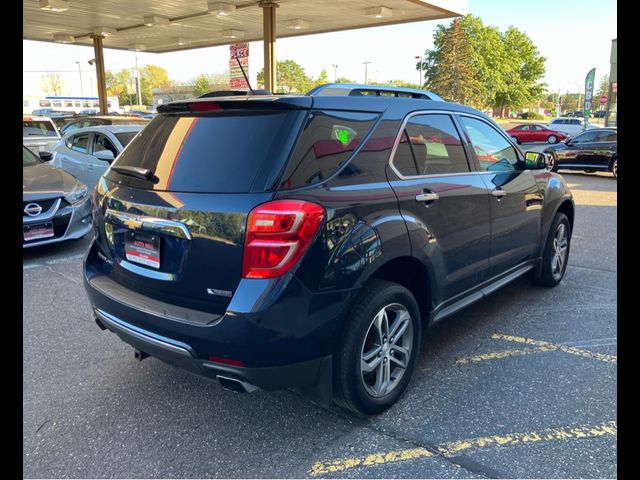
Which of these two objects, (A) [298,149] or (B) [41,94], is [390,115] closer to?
(A) [298,149]

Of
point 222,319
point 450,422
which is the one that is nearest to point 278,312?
point 222,319

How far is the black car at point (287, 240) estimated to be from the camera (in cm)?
236

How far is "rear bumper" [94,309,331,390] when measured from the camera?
2.40 meters

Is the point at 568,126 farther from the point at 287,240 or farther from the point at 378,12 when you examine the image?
the point at 287,240

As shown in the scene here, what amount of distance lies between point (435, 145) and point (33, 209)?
5.01m

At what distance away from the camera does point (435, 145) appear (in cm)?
339

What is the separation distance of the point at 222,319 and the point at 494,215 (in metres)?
2.36

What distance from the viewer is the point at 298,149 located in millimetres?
2506

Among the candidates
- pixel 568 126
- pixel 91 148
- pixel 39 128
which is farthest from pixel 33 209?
pixel 568 126

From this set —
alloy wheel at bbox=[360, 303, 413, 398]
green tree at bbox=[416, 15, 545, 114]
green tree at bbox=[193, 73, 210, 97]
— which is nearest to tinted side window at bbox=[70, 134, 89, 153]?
alloy wheel at bbox=[360, 303, 413, 398]

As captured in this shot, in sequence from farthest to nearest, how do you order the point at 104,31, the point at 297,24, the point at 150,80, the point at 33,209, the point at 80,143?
the point at 150,80 → the point at 104,31 → the point at 297,24 → the point at 80,143 → the point at 33,209

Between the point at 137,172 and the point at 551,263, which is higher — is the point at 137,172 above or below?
above

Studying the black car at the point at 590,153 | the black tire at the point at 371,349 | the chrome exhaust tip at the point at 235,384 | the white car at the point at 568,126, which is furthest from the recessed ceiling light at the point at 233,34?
the white car at the point at 568,126
